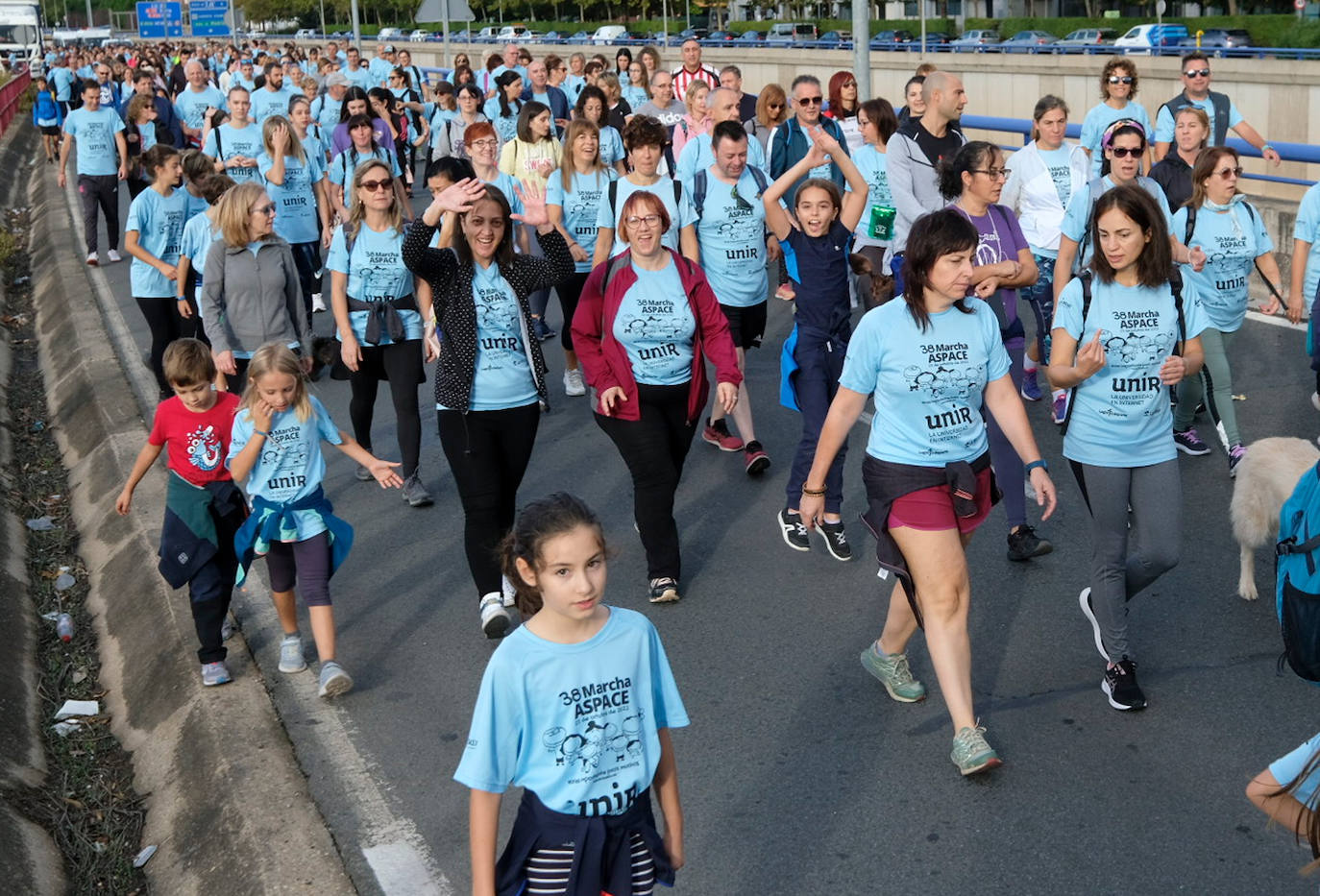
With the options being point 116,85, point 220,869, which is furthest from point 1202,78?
point 116,85

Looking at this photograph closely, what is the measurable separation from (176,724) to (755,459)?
3759 mm

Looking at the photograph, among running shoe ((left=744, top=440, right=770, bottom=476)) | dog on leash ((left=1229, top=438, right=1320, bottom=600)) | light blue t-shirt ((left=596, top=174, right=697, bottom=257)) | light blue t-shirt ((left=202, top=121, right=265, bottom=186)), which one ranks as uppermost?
light blue t-shirt ((left=202, top=121, right=265, bottom=186))

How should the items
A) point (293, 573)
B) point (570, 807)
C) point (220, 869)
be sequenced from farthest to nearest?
point (293, 573), point (220, 869), point (570, 807)

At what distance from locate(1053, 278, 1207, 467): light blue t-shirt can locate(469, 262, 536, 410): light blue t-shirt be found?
2.29 metres

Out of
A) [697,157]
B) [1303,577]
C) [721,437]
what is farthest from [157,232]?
[1303,577]

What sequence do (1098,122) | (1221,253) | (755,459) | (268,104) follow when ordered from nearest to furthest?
(1221,253) < (755,459) < (1098,122) < (268,104)

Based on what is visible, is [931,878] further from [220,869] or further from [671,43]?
[671,43]

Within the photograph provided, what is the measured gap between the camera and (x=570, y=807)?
347 cm

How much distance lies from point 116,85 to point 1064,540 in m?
26.6

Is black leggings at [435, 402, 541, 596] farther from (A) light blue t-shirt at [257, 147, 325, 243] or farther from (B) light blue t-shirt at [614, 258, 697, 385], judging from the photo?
(A) light blue t-shirt at [257, 147, 325, 243]

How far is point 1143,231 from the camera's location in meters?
5.54

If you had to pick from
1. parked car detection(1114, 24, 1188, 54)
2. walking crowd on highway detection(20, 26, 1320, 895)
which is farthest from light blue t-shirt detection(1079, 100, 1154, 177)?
parked car detection(1114, 24, 1188, 54)

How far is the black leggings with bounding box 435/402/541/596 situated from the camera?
22.1 feet

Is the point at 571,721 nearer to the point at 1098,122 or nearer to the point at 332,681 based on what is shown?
the point at 332,681
